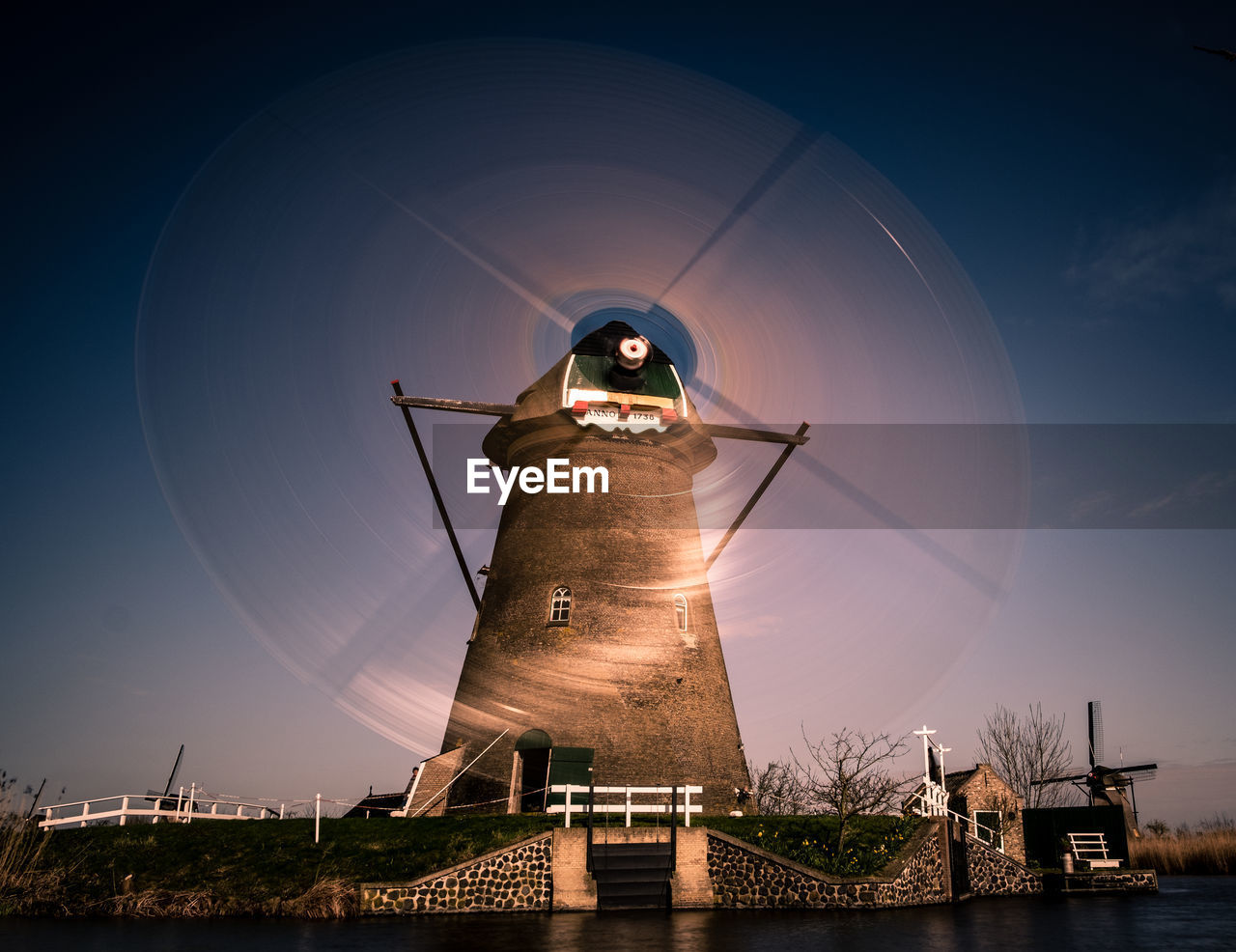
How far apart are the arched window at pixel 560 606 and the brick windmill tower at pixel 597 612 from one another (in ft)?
0.10

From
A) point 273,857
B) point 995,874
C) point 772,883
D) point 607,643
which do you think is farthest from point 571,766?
point 995,874

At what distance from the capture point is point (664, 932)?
1184 centimetres

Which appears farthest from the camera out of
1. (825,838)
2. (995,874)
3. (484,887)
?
(995,874)

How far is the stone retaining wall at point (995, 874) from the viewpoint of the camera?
18.6 metres

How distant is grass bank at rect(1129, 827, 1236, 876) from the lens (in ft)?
112

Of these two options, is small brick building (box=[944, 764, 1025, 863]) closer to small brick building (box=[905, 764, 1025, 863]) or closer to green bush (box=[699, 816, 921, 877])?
small brick building (box=[905, 764, 1025, 863])

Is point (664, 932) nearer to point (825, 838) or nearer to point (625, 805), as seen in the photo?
point (625, 805)

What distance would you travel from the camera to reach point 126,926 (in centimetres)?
1291

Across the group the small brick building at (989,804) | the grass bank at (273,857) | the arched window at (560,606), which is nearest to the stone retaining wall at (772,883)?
the grass bank at (273,857)

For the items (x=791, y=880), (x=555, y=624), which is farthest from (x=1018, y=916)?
(x=555, y=624)

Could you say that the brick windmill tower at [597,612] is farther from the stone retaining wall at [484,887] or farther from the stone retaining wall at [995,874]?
the stone retaining wall at [995,874]

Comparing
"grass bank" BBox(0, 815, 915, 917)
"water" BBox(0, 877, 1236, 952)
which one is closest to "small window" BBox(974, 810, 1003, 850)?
"grass bank" BBox(0, 815, 915, 917)

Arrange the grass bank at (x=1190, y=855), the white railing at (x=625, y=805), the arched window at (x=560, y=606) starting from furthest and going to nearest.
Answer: the grass bank at (x=1190, y=855) → the arched window at (x=560, y=606) → the white railing at (x=625, y=805)

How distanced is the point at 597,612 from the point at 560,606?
0.85 m
